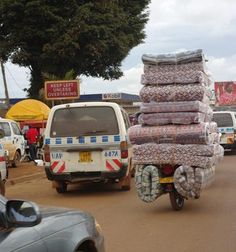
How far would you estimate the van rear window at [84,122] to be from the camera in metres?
12.5

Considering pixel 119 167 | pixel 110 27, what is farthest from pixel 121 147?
pixel 110 27

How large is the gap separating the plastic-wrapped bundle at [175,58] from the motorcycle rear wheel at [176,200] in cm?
226

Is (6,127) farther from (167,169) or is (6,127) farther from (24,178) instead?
(167,169)

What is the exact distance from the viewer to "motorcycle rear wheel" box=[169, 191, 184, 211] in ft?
32.2

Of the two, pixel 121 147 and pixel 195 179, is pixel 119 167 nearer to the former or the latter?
pixel 121 147

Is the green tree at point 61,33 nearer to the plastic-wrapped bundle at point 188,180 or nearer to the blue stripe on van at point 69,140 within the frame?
the blue stripe on van at point 69,140

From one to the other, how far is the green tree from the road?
20865mm

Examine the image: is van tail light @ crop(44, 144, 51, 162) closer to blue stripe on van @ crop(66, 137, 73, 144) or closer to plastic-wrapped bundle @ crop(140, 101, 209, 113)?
blue stripe on van @ crop(66, 137, 73, 144)

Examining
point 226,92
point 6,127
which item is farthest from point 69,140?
point 226,92

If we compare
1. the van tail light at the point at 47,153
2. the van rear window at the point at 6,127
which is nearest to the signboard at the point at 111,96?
the van rear window at the point at 6,127

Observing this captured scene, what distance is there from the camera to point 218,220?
8969 mm

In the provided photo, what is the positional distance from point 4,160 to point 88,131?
6.29ft

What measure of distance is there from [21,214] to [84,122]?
29.5 ft

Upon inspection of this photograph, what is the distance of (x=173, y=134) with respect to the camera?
31.8 ft
